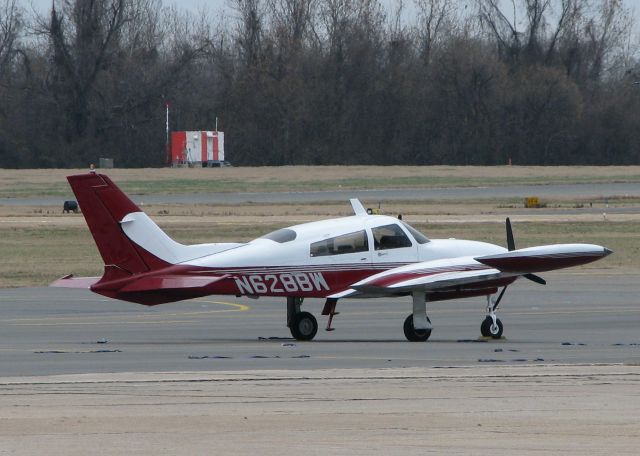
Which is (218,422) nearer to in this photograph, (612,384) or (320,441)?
(320,441)

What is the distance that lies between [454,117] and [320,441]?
89.1 metres

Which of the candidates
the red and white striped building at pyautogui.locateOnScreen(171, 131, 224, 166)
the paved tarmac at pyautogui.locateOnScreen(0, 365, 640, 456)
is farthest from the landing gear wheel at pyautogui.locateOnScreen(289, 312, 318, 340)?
the red and white striped building at pyautogui.locateOnScreen(171, 131, 224, 166)

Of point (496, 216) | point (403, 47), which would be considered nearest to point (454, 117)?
point (403, 47)

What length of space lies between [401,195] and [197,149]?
27.0 m

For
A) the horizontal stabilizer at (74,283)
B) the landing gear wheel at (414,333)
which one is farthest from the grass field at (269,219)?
the landing gear wheel at (414,333)

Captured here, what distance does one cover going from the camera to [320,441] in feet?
36.8

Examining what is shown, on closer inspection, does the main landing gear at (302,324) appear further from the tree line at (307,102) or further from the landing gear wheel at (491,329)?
the tree line at (307,102)

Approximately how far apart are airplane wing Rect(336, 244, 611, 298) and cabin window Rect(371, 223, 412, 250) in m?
0.47

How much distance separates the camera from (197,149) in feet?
294

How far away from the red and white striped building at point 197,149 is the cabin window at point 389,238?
225 feet

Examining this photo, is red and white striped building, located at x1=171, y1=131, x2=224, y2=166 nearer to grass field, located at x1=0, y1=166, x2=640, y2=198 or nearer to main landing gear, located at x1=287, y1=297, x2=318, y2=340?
grass field, located at x1=0, y1=166, x2=640, y2=198

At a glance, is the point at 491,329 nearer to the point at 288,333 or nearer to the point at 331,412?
the point at 288,333

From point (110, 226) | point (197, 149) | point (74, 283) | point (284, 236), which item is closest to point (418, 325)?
point (284, 236)

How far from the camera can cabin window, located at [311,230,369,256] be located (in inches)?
788
